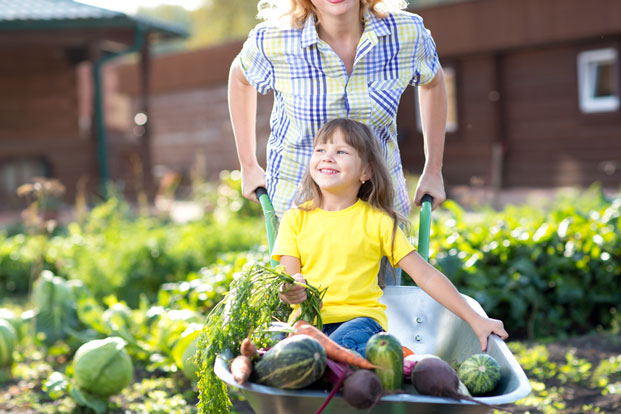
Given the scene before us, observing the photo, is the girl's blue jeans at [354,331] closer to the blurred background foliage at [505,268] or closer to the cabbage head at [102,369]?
the cabbage head at [102,369]

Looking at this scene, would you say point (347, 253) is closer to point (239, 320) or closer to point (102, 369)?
point (239, 320)

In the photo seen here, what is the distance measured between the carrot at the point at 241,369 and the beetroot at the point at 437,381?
1.19 ft

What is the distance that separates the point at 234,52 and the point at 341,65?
1277cm

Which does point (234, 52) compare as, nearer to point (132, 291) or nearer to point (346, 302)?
point (132, 291)

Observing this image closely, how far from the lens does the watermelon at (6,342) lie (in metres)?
3.69

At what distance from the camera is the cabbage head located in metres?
3.16

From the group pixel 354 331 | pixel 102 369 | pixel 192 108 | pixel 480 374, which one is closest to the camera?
pixel 480 374

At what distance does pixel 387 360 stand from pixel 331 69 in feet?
3.65

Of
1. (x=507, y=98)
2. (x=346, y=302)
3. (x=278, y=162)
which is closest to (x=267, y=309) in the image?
(x=346, y=302)

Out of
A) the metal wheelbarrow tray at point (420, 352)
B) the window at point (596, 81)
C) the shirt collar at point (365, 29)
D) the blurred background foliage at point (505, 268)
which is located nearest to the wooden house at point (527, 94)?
the window at point (596, 81)

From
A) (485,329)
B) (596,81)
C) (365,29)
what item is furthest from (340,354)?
(596,81)

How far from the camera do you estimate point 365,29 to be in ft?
8.27

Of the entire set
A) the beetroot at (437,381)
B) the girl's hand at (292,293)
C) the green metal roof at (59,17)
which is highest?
the green metal roof at (59,17)

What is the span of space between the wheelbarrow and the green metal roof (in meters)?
8.57
